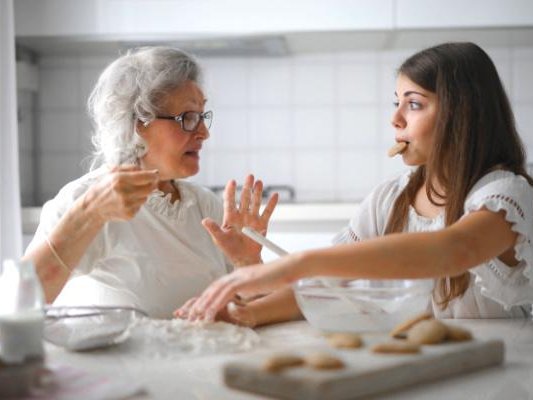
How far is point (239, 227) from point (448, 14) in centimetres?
204

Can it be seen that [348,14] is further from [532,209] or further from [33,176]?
[532,209]

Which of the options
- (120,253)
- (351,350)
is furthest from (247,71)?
(351,350)

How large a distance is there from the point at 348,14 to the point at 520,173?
1896 millimetres

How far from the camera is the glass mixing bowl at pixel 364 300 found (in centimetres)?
119

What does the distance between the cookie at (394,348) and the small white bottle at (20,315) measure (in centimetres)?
42

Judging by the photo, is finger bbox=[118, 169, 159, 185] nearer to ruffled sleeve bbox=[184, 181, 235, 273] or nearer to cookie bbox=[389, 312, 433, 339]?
ruffled sleeve bbox=[184, 181, 235, 273]

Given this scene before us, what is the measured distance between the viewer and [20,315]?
0.94 meters

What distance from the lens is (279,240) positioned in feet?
10.8

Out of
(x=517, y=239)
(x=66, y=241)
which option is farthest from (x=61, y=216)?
(x=517, y=239)

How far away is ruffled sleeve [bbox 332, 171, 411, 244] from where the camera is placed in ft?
6.20

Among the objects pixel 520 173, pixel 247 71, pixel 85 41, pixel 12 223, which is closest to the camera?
pixel 520 173

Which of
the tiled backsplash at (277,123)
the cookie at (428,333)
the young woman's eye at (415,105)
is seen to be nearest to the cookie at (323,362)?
the cookie at (428,333)

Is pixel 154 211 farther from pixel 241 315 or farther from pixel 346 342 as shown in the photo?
pixel 346 342

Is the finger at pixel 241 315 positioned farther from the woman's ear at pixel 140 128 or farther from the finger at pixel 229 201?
the woman's ear at pixel 140 128
